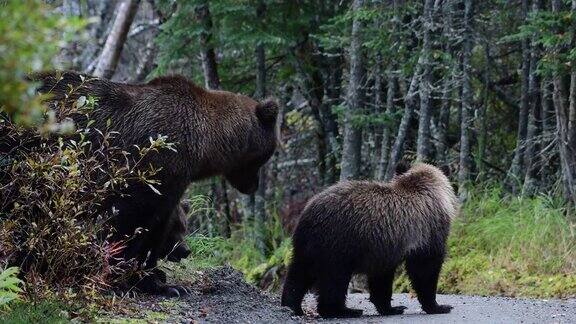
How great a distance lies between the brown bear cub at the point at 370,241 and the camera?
8.73 m

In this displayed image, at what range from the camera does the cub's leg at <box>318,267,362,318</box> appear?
342 inches

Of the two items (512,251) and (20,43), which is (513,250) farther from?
(20,43)

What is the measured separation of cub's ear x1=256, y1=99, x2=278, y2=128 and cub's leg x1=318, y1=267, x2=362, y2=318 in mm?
2028

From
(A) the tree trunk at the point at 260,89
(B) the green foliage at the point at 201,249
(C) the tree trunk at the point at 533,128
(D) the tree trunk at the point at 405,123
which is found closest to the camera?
(B) the green foliage at the point at 201,249

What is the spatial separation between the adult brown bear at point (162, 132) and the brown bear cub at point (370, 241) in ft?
3.71

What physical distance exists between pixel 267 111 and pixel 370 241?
196 centimetres

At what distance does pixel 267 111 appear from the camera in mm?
9977

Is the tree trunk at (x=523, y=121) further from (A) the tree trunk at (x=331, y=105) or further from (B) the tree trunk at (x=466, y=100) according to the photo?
(A) the tree trunk at (x=331, y=105)

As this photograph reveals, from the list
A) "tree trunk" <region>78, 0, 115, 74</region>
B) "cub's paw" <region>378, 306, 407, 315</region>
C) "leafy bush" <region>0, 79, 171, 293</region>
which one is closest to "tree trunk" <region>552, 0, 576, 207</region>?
"cub's paw" <region>378, 306, 407, 315</region>

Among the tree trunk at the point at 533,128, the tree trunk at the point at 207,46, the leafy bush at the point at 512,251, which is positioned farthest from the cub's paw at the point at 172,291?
the tree trunk at the point at 207,46

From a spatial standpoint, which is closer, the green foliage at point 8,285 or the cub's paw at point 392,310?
the green foliage at point 8,285

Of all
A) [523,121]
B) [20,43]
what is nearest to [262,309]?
[20,43]

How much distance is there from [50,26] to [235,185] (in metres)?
6.99

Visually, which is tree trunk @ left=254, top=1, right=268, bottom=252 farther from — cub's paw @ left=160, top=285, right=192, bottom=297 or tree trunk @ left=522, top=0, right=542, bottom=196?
cub's paw @ left=160, top=285, right=192, bottom=297
